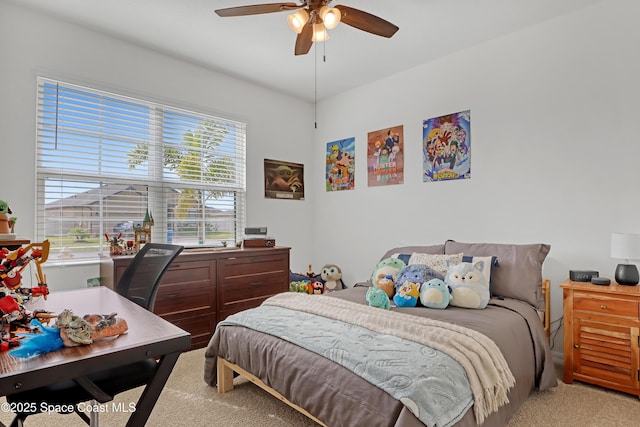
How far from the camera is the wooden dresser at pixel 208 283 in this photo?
288 cm

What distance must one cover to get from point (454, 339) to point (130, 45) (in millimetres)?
3571

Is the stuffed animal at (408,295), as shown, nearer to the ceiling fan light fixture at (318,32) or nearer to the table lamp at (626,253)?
the table lamp at (626,253)

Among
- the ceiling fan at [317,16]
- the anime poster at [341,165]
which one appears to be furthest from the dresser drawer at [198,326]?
the ceiling fan at [317,16]

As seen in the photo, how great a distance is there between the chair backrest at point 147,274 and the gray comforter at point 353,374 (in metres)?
0.60

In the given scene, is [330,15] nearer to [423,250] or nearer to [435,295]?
[435,295]

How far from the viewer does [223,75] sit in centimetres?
379

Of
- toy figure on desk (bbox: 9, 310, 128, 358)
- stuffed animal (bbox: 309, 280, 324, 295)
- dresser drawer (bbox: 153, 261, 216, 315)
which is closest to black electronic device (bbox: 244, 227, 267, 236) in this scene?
dresser drawer (bbox: 153, 261, 216, 315)

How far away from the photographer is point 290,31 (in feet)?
9.71

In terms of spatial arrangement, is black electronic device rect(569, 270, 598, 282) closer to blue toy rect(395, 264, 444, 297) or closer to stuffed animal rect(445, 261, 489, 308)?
stuffed animal rect(445, 261, 489, 308)

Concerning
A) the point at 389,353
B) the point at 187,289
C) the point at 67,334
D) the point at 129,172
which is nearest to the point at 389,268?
the point at 389,353

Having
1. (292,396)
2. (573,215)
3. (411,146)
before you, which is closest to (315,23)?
(411,146)

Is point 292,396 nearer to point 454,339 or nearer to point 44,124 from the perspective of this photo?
point 454,339

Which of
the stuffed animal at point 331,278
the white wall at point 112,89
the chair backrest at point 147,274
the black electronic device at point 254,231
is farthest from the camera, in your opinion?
the stuffed animal at point 331,278

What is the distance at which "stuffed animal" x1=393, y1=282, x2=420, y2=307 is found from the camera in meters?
2.40
